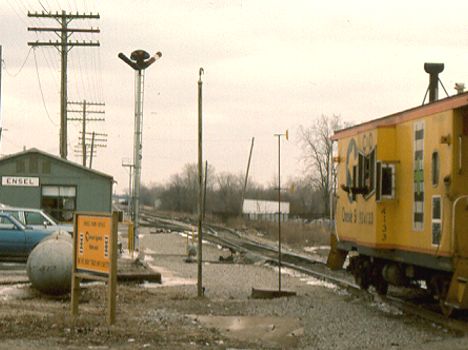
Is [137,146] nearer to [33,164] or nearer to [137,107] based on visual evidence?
[137,107]

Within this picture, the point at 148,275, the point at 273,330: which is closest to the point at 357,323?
the point at 273,330

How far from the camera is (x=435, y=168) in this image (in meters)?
14.2

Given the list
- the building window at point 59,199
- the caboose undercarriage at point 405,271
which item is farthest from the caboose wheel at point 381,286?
the building window at point 59,199

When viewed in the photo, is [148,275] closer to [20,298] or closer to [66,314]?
[20,298]

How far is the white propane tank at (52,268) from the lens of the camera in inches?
682

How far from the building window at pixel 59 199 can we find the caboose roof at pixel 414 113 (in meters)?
28.8

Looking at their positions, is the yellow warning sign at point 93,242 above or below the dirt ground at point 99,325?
above

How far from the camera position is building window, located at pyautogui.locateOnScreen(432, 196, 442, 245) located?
13.9 m

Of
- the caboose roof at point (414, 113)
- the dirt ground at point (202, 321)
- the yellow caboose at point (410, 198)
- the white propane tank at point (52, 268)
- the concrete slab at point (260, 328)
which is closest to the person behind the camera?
→ the dirt ground at point (202, 321)

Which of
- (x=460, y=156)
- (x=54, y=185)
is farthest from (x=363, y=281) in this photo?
(x=54, y=185)

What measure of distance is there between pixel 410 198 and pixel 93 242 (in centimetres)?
514

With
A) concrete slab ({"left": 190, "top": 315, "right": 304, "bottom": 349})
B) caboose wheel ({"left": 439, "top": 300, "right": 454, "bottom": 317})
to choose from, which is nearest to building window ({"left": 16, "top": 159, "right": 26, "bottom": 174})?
concrete slab ({"left": 190, "top": 315, "right": 304, "bottom": 349})

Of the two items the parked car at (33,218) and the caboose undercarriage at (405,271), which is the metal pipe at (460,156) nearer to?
the caboose undercarriage at (405,271)

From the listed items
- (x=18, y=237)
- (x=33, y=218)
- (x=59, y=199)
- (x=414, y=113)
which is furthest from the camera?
(x=59, y=199)
